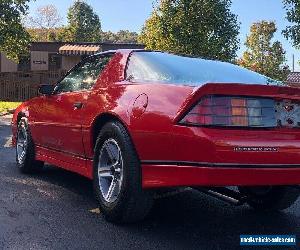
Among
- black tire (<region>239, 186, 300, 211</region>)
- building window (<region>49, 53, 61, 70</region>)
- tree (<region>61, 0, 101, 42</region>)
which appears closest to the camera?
black tire (<region>239, 186, 300, 211</region>)

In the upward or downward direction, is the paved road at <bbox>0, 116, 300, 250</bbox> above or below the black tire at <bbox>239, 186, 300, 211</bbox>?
below

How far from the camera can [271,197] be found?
4457mm

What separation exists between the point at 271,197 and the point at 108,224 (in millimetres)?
1607

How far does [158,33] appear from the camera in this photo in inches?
1240

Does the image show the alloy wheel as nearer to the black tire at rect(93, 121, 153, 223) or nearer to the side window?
the black tire at rect(93, 121, 153, 223)

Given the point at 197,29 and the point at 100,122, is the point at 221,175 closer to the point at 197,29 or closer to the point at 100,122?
the point at 100,122

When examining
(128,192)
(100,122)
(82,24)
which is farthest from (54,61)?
(128,192)

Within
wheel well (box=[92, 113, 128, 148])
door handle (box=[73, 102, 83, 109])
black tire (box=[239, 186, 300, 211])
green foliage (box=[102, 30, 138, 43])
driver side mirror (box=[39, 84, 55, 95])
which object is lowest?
black tire (box=[239, 186, 300, 211])

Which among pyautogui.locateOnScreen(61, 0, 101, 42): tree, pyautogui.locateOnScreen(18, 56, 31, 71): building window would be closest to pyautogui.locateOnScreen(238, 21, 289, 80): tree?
pyautogui.locateOnScreen(61, 0, 101, 42): tree

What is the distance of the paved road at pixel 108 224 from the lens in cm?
333

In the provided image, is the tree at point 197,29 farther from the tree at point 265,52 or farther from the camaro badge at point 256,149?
the camaro badge at point 256,149

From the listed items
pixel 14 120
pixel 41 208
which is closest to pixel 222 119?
pixel 41 208

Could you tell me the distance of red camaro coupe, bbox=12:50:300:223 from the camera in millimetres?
3275

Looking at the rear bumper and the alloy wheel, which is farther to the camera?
the alloy wheel
